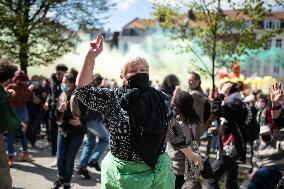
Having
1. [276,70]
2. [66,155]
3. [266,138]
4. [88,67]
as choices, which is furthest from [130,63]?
[276,70]

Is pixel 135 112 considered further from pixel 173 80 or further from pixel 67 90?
pixel 173 80

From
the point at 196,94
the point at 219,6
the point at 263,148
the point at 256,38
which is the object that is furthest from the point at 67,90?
the point at 256,38

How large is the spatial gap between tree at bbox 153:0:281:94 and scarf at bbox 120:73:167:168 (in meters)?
6.23

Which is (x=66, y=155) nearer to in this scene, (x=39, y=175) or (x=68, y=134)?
(x=68, y=134)

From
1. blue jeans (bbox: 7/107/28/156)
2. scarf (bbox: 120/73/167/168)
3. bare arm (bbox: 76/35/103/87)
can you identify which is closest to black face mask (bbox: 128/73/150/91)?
scarf (bbox: 120/73/167/168)

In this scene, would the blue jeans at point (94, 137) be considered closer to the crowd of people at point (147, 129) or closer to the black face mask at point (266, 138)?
the crowd of people at point (147, 129)

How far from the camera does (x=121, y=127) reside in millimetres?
3143

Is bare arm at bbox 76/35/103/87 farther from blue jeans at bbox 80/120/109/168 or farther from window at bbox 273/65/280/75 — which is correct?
window at bbox 273/65/280/75

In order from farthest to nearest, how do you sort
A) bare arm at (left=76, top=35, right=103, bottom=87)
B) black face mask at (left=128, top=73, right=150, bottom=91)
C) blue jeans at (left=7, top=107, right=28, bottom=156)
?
1. blue jeans at (left=7, top=107, right=28, bottom=156)
2. black face mask at (left=128, top=73, right=150, bottom=91)
3. bare arm at (left=76, top=35, right=103, bottom=87)

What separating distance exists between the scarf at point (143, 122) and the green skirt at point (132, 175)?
0.24ft

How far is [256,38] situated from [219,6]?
143 centimetres

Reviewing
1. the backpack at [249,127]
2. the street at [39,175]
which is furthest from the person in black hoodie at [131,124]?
the street at [39,175]

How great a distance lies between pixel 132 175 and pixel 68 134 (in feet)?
9.48

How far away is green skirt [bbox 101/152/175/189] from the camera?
3.14 metres
